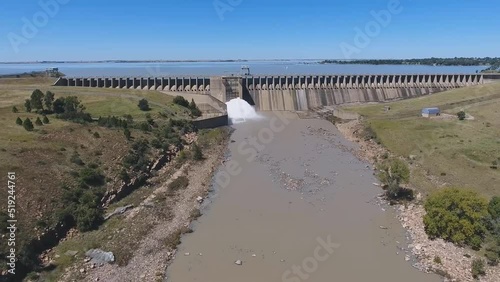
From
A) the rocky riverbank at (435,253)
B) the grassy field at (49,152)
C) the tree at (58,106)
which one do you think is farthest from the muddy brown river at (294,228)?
the tree at (58,106)

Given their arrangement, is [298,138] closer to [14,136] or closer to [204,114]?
[204,114]

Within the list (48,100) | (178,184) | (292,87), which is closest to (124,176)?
(178,184)

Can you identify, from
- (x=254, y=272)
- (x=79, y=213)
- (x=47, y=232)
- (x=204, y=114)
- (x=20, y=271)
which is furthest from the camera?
(x=204, y=114)

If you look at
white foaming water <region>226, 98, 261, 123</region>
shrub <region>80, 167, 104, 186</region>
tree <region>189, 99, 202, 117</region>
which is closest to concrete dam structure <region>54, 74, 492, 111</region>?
white foaming water <region>226, 98, 261, 123</region>

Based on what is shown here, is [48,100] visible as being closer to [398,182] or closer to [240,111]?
[240,111]

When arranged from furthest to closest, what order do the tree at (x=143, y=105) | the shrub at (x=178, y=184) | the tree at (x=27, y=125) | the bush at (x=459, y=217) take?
the tree at (x=143, y=105) → the tree at (x=27, y=125) → the shrub at (x=178, y=184) → the bush at (x=459, y=217)

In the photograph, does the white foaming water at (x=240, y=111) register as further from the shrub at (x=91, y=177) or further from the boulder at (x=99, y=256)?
the boulder at (x=99, y=256)

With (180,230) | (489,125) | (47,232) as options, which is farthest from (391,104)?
(47,232)
